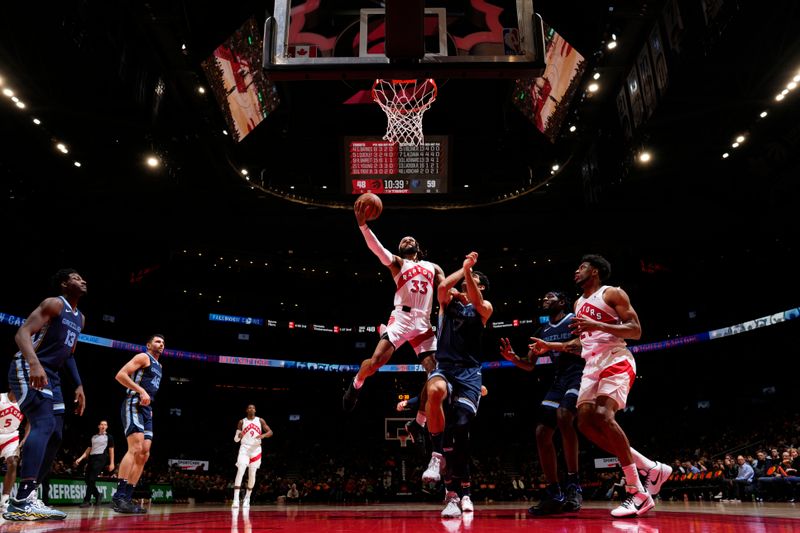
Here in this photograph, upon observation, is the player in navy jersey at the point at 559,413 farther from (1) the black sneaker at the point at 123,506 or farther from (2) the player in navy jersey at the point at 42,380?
(1) the black sneaker at the point at 123,506

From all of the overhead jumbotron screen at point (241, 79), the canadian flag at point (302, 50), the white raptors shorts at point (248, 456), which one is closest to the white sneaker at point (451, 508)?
the canadian flag at point (302, 50)

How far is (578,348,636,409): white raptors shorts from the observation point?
4535 mm

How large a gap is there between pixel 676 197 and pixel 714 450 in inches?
354

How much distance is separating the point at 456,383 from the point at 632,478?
145 cm

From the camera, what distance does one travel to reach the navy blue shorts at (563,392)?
18.0 ft

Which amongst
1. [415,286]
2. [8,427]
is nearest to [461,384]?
[415,286]

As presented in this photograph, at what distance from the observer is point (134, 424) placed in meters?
6.76

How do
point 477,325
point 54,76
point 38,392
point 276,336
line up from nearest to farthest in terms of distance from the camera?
1. point 38,392
2. point 477,325
3. point 54,76
4. point 276,336

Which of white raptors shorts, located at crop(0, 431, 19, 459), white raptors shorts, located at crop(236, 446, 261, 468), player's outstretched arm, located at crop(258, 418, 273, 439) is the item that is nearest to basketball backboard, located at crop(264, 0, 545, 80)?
white raptors shorts, located at crop(0, 431, 19, 459)

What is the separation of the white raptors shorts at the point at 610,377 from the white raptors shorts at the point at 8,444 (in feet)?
19.5

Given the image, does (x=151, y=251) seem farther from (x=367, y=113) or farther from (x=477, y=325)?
(x=477, y=325)

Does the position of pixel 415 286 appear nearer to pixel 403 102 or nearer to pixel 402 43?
pixel 402 43

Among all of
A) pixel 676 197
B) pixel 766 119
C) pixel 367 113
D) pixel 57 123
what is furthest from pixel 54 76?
pixel 676 197

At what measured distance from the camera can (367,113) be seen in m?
15.7
